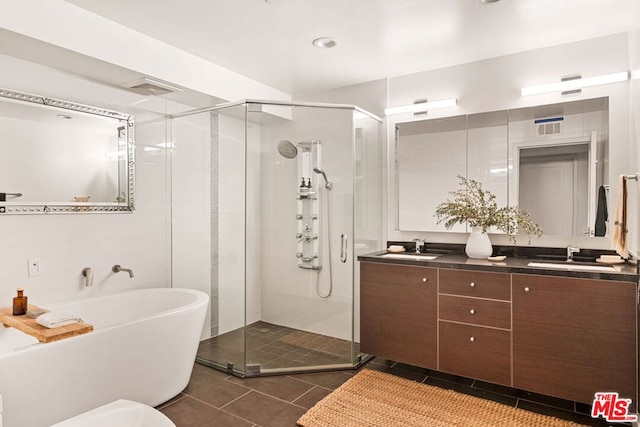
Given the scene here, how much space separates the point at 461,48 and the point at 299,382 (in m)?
Result: 2.78

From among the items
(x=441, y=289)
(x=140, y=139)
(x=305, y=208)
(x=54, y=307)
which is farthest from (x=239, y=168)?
(x=441, y=289)

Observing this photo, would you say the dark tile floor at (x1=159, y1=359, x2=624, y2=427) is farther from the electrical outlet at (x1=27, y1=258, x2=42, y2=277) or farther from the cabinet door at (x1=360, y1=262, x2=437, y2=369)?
the electrical outlet at (x1=27, y1=258, x2=42, y2=277)

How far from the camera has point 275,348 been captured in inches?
125

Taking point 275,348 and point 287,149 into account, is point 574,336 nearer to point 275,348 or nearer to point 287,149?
point 275,348

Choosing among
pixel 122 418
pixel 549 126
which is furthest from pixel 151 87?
pixel 549 126

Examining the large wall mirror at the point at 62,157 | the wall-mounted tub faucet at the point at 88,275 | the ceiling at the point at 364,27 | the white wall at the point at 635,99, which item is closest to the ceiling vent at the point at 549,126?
the white wall at the point at 635,99

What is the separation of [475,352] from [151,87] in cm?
302

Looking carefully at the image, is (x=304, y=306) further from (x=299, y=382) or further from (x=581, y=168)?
(x=581, y=168)

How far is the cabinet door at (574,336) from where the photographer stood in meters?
2.25

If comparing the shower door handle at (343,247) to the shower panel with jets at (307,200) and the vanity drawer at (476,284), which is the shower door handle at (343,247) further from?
the vanity drawer at (476,284)

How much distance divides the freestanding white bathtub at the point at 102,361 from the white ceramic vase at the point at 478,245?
2.01m

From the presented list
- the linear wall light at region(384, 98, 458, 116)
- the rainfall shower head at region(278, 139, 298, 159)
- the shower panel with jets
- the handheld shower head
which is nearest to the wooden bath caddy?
the shower panel with jets

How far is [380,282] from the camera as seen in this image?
122 inches

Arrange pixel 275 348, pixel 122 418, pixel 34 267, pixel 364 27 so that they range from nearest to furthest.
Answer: pixel 122 418, pixel 34 267, pixel 364 27, pixel 275 348
